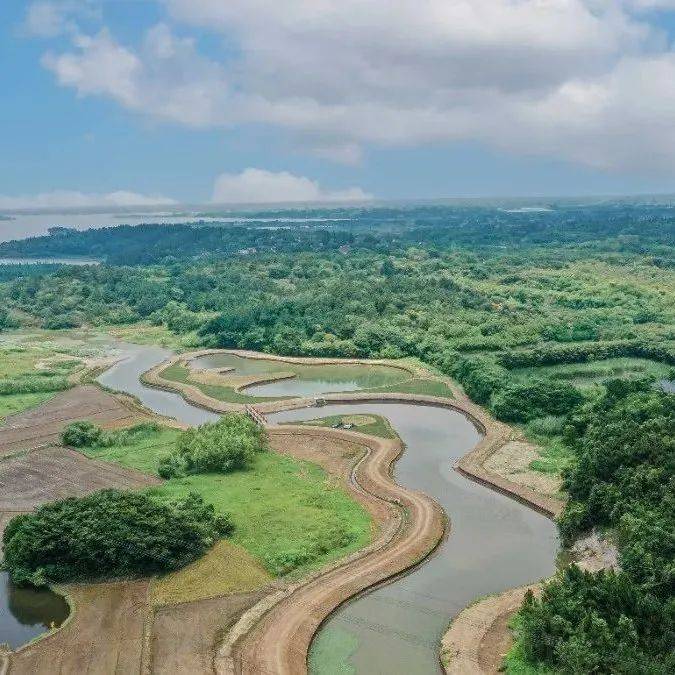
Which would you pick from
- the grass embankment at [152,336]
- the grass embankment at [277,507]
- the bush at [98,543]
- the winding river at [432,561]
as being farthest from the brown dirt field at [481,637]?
the grass embankment at [152,336]

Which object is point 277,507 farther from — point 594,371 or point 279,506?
point 594,371

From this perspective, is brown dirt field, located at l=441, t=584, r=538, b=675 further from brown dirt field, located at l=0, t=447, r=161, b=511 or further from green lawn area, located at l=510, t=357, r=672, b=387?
green lawn area, located at l=510, t=357, r=672, b=387

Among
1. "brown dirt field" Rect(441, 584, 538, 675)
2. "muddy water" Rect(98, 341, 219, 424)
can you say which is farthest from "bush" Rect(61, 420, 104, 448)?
"brown dirt field" Rect(441, 584, 538, 675)

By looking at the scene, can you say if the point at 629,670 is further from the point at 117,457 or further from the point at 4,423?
the point at 4,423

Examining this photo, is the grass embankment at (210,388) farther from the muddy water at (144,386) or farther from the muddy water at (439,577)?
the muddy water at (439,577)

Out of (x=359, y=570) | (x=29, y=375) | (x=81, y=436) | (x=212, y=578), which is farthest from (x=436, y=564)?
(x=29, y=375)

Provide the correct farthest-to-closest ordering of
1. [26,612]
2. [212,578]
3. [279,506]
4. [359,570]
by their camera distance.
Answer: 1. [279,506]
2. [359,570]
3. [212,578]
4. [26,612]
